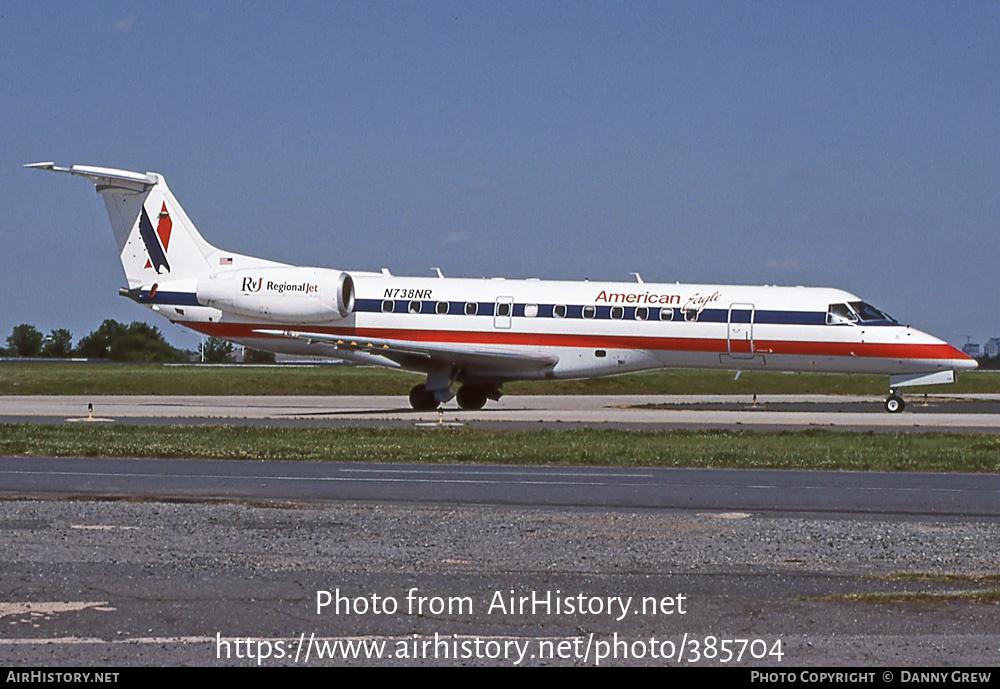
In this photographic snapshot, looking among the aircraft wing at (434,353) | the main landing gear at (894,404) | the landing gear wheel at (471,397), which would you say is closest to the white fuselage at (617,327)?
the aircraft wing at (434,353)

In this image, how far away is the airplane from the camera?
112ft

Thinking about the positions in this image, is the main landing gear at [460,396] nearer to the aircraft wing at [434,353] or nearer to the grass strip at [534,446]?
the aircraft wing at [434,353]

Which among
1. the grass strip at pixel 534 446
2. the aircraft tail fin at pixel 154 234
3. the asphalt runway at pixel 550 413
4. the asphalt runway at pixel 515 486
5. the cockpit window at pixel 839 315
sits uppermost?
the aircraft tail fin at pixel 154 234

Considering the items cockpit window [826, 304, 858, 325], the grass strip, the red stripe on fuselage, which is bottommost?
the grass strip

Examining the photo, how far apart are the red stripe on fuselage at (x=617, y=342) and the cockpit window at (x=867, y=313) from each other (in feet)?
2.45

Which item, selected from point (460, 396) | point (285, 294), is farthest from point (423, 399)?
point (285, 294)

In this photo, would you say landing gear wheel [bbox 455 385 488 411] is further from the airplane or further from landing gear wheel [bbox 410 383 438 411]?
landing gear wheel [bbox 410 383 438 411]

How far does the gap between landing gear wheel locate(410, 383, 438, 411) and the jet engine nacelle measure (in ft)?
9.50

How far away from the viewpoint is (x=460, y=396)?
37.8 metres

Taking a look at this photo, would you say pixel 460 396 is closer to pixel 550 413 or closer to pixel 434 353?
pixel 550 413

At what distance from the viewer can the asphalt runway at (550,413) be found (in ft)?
101

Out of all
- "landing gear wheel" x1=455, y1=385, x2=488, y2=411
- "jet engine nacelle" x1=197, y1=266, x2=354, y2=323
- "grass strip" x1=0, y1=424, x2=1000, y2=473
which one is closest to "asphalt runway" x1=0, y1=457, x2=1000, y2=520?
"grass strip" x1=0, y1=424, x2=1000, y2=473

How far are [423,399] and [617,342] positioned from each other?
18.4ft

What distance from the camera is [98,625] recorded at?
772 cm
